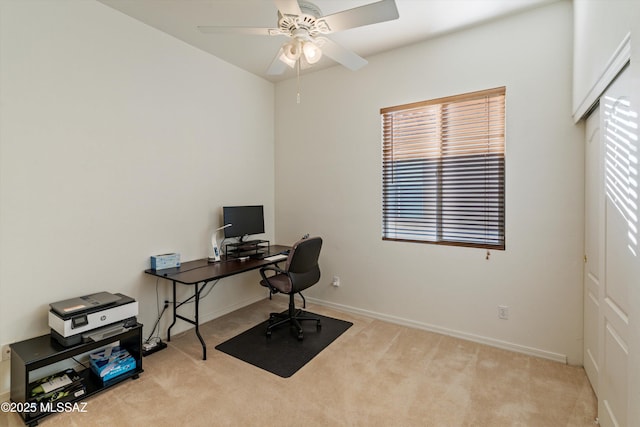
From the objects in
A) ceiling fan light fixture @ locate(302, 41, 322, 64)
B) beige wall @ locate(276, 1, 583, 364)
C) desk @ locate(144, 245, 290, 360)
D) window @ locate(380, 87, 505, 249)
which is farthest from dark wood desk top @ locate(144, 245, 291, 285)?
ceiling fan light fixture @ locate(302, 41, 322, 64)

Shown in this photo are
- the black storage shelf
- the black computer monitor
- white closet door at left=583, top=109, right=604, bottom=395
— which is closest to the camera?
the black storage shelf

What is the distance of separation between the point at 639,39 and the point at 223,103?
3.36 m

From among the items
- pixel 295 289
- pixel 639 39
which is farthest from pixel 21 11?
pixel 639 39

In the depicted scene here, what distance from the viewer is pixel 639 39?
3.90 ft

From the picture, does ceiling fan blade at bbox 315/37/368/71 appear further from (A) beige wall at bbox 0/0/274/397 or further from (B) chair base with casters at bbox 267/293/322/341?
(B) chair base with casters at bbox 267/293/322/341

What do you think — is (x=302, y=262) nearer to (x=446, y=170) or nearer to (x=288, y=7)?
(x=446, y=170)

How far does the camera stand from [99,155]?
8.11 ft

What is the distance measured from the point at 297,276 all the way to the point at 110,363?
158 centimetres

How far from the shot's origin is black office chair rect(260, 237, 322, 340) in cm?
285

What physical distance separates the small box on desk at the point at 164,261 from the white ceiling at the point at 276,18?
2.12 m

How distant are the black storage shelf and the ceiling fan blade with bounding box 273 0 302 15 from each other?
2432mm

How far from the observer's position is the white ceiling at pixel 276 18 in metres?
2.43

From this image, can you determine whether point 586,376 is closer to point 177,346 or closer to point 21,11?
point 177,346

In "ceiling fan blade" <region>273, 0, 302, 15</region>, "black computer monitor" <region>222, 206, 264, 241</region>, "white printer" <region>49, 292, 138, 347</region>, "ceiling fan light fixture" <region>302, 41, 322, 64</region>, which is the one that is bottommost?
"white printer" <region>49, 292, 138, 347</region>
